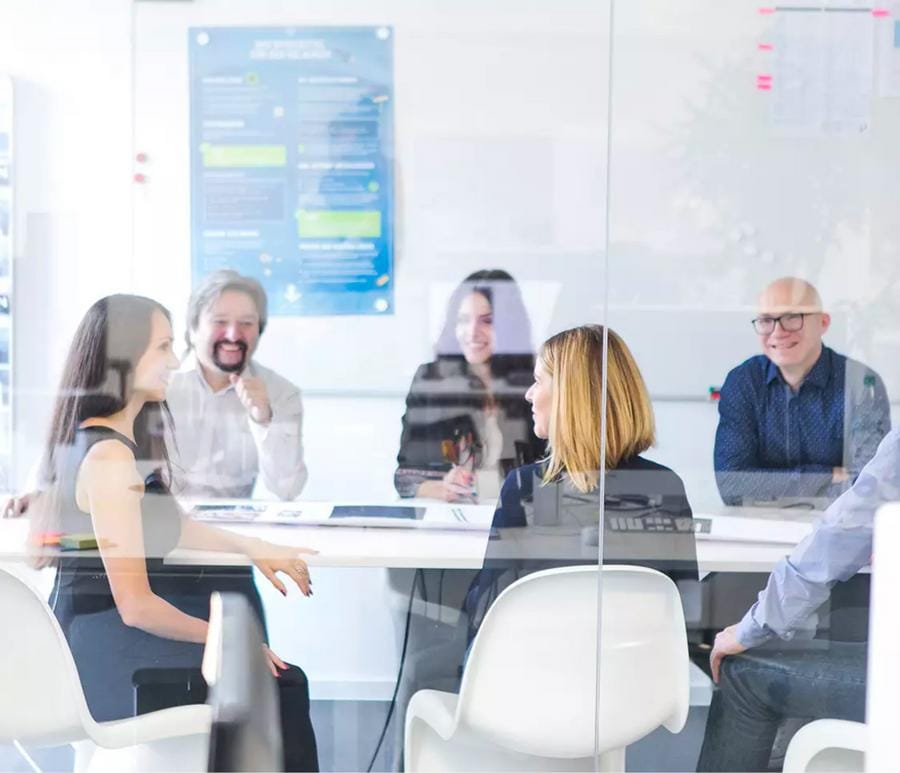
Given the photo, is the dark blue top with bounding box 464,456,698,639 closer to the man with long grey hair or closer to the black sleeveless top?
the man with long grey hair

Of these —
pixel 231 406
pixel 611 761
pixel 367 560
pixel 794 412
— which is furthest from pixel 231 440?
pixel 794 412

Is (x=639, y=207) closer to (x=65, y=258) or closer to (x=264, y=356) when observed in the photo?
(x=264, y=356)

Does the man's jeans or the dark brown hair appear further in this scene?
the man's jeans

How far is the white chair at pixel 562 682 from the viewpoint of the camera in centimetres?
238

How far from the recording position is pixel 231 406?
259cm

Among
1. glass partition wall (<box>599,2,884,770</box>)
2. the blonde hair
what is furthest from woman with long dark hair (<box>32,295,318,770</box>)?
glass partition wall (<box>599,2,884,770</box>)

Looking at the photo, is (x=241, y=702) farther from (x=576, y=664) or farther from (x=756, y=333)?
(x=756, y=333)

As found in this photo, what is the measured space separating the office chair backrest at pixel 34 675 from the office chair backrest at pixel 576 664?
83 cm

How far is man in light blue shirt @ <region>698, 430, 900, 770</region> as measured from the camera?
261 cm

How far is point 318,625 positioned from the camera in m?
2.56

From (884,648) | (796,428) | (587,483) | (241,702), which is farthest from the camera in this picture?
(796,428)

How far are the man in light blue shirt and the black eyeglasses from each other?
1.12 feet

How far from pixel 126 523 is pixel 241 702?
159 centimetres

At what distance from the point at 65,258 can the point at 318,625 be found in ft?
3.28
